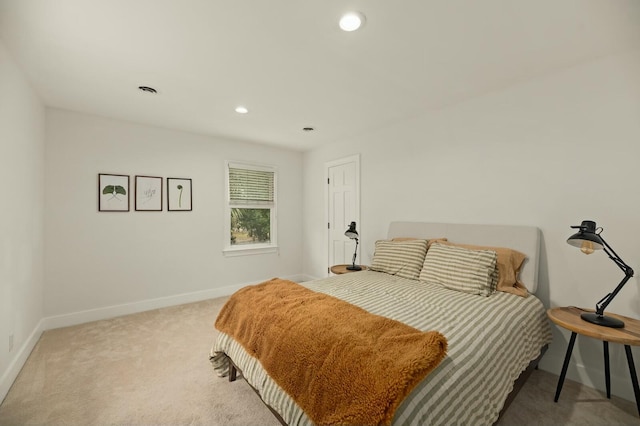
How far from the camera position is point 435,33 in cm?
183

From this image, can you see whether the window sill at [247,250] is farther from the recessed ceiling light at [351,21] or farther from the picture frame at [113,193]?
the recessed ceiling light at [351,21]

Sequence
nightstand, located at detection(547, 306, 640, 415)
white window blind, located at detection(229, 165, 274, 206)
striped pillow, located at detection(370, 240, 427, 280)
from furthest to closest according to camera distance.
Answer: white window blind, located at detection(229, 165, 274, 206) < striped pillow, located at detection(370, 240, 427, 280) < nightstand, located at detection(547, 306, 640, 415)

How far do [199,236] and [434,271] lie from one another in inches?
129

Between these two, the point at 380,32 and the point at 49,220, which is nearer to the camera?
the point at 380,32

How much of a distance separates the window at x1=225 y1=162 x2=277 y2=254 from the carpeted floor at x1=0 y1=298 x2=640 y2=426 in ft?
6.43

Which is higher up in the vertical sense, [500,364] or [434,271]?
[434,271]

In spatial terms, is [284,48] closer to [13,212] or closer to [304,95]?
[304,95]

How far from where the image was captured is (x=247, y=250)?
4559 millimetres

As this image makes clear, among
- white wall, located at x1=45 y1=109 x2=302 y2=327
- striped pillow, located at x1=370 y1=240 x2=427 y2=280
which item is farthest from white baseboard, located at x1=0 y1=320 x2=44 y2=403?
striped pillow, located at x1=370 y1=240 x2=427 y2=280

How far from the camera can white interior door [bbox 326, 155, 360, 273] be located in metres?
4.11

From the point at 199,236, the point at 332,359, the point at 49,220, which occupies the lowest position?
the point at 332,359

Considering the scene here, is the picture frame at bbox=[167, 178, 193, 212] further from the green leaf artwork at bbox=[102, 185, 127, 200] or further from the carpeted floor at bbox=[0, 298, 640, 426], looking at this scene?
the carpeted floor at bbox=[0, 298, 640, 426]

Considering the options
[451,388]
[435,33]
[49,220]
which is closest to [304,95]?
[435,33]

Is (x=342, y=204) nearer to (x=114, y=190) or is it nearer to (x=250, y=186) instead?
(x=250, y=186)
